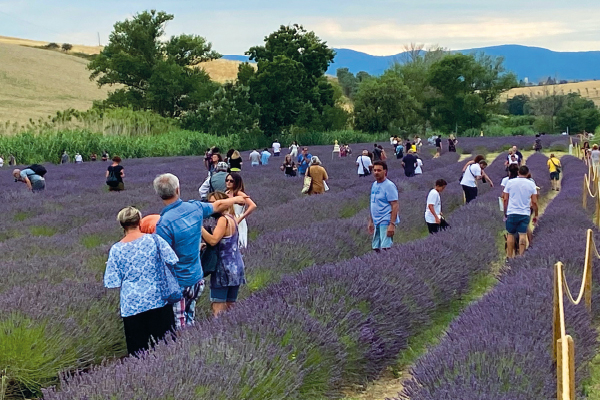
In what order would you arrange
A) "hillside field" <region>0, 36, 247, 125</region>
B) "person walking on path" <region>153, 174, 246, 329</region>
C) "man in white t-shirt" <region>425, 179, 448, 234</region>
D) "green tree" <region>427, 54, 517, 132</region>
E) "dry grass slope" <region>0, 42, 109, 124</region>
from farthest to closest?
"dry grass slope" <region>0, 42, 109, 124</region> → "hillside field" <region>0, 36, 247, 125</region> → "green tree" <region>427, 54, 517, 132</region> → "man in white t-shirt" <region>425, 179, 448, 234</region> → "person walking on path" <region>153, 174, 246, 329</region>

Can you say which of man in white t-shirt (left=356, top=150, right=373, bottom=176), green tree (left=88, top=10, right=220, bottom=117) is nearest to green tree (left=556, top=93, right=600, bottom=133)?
green tree (left=88, top=10, right=220, bottom=117)

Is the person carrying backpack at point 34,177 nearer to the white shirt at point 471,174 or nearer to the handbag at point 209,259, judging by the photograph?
the white shirt at point 471,174

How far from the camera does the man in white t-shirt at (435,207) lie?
377 inches

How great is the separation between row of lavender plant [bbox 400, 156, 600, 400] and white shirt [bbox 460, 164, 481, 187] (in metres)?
6.02

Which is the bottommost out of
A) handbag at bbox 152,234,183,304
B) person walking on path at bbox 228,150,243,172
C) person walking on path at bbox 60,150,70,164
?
person walking on path at bbox 60,150,70,164

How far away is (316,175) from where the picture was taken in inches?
529

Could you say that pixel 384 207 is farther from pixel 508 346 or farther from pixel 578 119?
pixel 578 119

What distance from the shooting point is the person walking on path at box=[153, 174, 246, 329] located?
481 cm

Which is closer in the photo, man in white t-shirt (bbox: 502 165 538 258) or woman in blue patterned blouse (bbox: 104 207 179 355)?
woman in blue patterned blouse (bbox: 104 207 179 355)

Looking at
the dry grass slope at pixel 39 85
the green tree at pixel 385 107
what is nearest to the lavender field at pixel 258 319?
the green tree at pixel 385 107

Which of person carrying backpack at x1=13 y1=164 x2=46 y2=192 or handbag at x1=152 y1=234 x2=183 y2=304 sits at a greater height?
handbag at x1=152 y1=234 x2=183 y2=304

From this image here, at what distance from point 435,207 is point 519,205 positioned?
3.71 ft

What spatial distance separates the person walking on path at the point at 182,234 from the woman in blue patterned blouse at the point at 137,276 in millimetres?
188

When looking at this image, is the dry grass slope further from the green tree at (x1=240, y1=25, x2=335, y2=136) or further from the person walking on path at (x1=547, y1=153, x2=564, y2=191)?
the person walking on path at (x1=547, y1=153, x2=564, y2=191)
